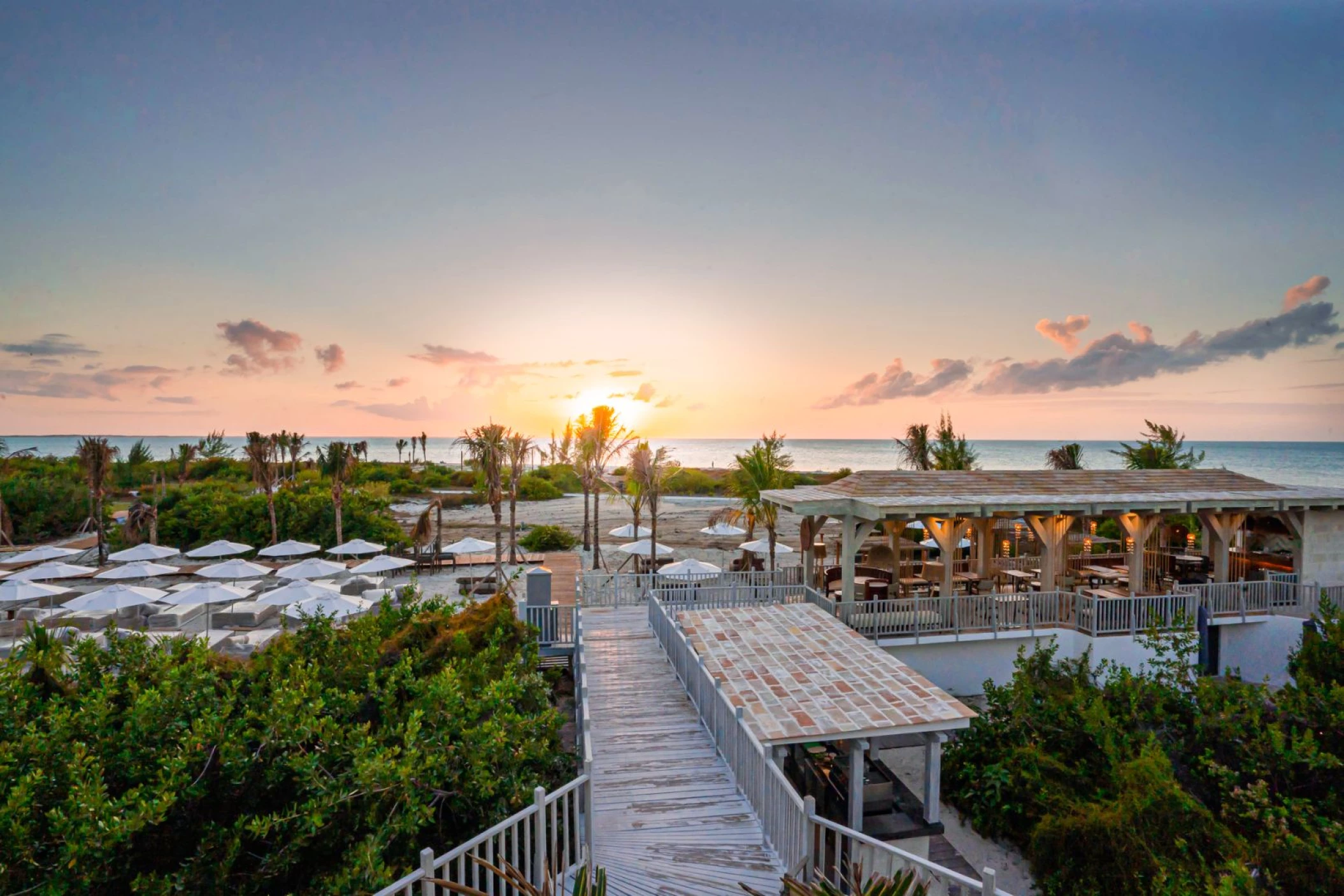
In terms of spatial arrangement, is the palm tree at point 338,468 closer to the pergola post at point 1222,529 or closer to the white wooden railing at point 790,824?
the white wooden railing at point 790,824

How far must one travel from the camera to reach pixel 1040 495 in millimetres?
13992

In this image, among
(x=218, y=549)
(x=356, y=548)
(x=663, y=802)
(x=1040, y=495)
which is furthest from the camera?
(x=356, y=548)

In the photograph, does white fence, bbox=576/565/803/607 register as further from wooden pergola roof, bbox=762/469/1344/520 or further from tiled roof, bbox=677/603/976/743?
tiled roof, bbox=677/603/976/743

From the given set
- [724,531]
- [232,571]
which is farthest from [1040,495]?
[232,571]

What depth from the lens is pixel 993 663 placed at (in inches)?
523

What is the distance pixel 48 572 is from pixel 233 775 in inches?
613

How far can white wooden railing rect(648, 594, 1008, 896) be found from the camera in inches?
203

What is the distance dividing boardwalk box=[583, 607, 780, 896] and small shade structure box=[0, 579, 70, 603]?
12909mm

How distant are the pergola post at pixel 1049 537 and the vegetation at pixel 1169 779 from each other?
325cm

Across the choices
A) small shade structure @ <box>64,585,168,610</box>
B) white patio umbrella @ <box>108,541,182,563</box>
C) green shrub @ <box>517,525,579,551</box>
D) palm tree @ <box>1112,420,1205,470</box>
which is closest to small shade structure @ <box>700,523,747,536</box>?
green shrub @ <box>517,525,579,551</box>

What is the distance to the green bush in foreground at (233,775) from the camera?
4113mm

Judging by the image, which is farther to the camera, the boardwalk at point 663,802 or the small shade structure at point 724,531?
the small shade structure at point 724,531

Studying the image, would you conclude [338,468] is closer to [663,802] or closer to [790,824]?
[663,802]

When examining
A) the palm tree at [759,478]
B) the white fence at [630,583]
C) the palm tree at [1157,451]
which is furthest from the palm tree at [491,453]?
the palm tree at [1157,451]
